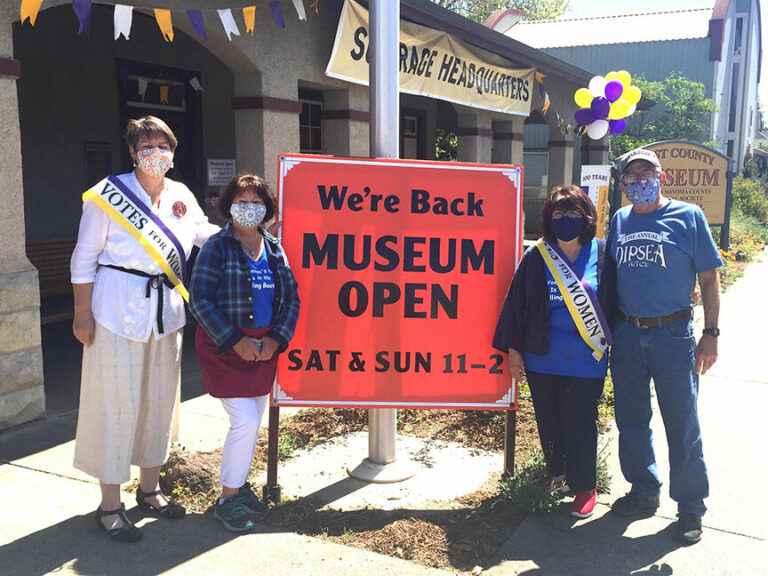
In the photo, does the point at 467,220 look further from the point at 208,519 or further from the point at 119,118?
the point at 119,118

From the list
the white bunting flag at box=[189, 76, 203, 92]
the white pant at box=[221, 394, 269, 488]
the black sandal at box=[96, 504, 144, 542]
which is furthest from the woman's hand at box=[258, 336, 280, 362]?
the white bunting flag at box=[189, 76, 203, 92]

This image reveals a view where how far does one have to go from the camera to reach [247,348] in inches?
137

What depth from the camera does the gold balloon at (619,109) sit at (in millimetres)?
7820

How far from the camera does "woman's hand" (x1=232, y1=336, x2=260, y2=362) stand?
3.47 metres

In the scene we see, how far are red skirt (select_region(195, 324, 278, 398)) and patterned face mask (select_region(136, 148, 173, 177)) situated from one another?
2.53ft

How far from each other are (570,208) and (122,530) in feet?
8.71

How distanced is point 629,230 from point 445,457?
6.38 feet

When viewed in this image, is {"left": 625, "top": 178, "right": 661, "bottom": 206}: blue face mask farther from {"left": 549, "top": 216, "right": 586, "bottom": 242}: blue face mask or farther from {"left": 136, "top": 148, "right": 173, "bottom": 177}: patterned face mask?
{"left": 136, "top": 148, "right": 173, "bottom": 177}: patterned face mask

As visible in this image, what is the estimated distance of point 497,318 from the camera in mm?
4242

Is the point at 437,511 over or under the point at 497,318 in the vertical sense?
under

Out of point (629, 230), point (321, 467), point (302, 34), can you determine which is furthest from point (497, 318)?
point (302, 34)

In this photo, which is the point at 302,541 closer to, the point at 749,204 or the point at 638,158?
the point at 638,158

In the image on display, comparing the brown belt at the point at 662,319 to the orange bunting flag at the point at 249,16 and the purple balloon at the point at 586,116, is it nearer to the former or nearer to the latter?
the orange bunting flag at the point at 249,16

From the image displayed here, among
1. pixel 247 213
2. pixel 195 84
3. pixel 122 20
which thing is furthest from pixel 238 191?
pixel 195 84
